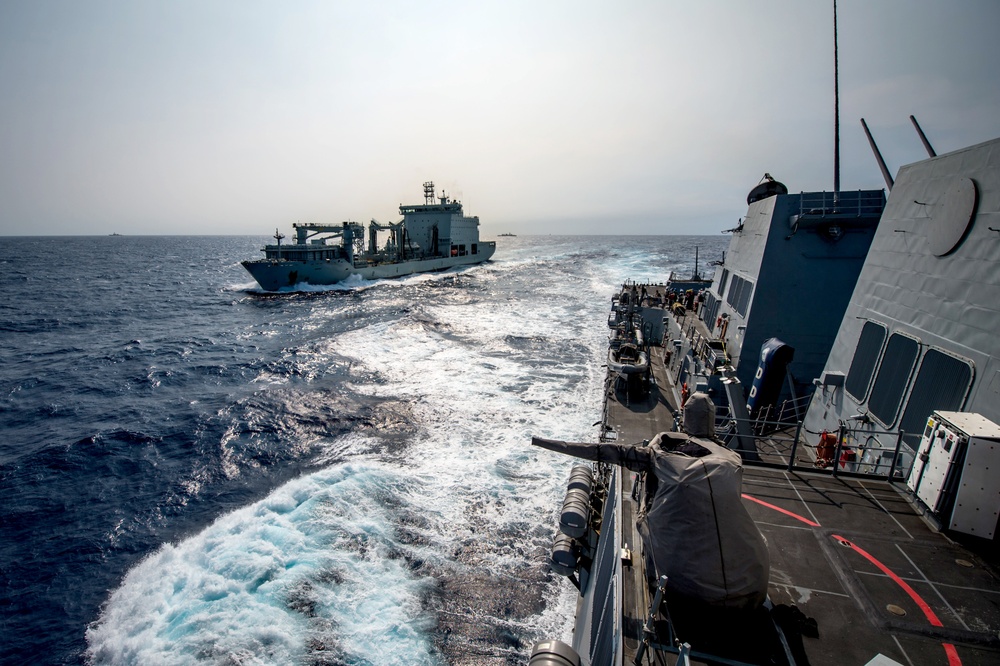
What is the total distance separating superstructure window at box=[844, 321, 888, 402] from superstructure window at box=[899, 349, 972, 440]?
1158 millimetres

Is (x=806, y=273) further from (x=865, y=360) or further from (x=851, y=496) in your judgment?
(x=851, y=496)

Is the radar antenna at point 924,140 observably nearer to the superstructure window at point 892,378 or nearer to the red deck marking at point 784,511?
the superstructure window at point 892,378

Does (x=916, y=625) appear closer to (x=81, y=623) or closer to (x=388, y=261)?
(x=81, y=623)

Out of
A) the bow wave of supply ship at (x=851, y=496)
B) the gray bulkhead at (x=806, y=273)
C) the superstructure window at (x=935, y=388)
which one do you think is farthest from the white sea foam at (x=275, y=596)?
the gray bulkhead at (x=806, y=273)

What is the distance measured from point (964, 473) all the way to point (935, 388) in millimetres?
2098

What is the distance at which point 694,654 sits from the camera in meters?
3.86

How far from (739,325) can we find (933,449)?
8991 millimetres

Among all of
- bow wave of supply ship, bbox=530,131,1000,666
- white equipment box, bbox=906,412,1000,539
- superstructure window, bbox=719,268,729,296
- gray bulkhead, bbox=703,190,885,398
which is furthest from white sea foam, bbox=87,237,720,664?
gray bulkhead, bbox=703,190,885,398

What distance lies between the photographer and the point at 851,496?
21.6ft

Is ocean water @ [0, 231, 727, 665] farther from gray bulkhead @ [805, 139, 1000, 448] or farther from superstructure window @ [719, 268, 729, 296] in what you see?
gray bulkhead @ [805, 139, 1000, 448]

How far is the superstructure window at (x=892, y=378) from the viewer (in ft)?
24.7

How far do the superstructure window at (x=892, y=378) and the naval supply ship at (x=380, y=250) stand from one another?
55194 millimetres

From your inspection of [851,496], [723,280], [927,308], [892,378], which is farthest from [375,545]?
[723,280]

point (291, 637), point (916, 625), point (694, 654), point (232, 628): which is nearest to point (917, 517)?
point (916, 625)
